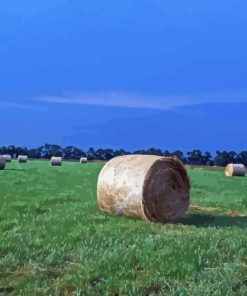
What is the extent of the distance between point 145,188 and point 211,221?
1625mm

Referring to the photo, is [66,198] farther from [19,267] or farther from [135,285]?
[135,285]

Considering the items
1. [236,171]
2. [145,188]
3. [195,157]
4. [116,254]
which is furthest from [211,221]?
[195,157]

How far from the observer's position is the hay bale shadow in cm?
1376

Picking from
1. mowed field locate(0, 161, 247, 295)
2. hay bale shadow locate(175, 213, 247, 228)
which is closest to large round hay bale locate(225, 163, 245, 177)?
hay bale shadow locate(175, 213, 247, 228)

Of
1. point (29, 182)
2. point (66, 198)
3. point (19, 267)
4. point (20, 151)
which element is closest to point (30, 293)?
point (19, 267)

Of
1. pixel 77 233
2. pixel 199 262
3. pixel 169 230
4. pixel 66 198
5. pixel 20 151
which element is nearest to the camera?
pixel 199 262

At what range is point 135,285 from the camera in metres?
7.75

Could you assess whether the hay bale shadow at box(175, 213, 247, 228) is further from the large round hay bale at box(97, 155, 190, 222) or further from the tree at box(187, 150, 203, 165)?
the tree at box(187, 150, 203, 165)

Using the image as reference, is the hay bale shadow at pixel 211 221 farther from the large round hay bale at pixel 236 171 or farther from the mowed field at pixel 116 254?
the large round hay bale at pixel 236 171

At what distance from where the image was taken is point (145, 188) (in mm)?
14273

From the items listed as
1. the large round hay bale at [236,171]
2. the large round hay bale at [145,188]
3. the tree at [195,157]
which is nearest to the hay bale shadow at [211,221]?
the large round hay bale at [145,188]

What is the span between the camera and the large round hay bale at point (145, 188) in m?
14.3

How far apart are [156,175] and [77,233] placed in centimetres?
385

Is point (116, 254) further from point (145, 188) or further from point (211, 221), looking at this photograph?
point (211, 221)
